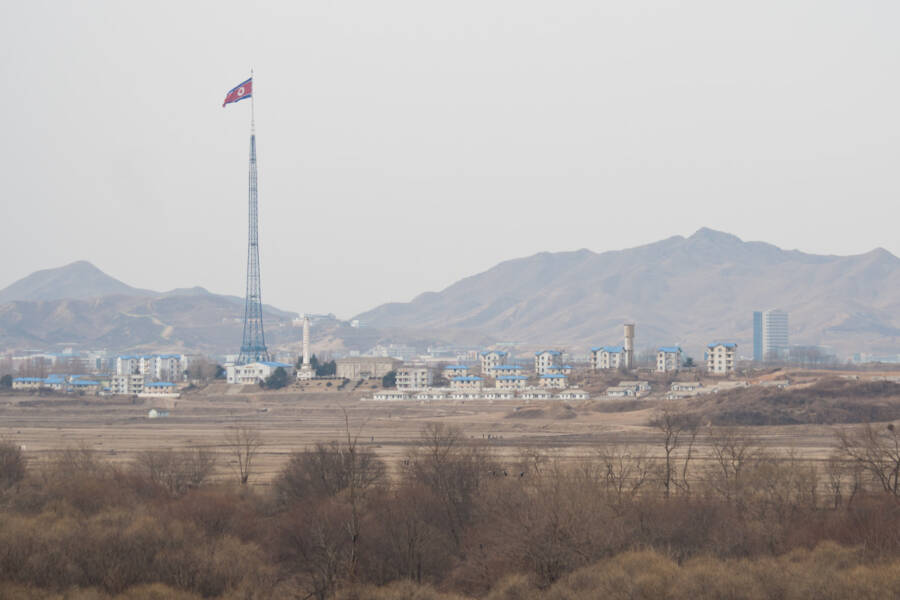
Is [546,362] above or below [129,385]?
above

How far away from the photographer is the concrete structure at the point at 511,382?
135 metres

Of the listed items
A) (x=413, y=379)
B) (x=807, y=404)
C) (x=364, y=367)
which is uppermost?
(x=364, y=367)

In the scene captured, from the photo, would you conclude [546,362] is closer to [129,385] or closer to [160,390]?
[160,390]

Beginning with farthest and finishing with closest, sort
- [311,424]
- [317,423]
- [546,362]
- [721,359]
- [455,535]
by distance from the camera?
[546,362] → [721,359] → [317,423] → [311,424] → [455,535]

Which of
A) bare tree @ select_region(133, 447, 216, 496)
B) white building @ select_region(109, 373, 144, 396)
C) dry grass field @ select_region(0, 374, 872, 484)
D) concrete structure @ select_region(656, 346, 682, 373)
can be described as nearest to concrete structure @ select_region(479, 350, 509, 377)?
concrete structure @ select_region(656, 346, 682, 373)

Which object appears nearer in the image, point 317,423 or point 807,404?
point 807,404

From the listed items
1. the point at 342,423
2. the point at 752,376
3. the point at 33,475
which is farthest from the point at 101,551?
the point at 752,376

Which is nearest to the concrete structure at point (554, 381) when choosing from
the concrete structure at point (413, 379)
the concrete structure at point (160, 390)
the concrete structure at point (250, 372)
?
the concrete structure at point (413, 379)

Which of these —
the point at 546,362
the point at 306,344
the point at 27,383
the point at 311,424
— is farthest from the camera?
the point at 546,362

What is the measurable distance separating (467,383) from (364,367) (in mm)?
19178

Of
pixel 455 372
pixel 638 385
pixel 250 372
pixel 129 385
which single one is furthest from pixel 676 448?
pixel 129 385

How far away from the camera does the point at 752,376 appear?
127562 mm

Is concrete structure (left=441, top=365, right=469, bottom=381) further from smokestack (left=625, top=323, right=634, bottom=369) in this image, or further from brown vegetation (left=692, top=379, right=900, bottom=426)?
brown vegetation (left=692, top=379, right=900, bottom=426)

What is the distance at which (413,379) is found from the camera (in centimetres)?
13588
